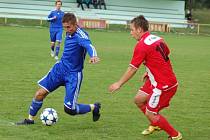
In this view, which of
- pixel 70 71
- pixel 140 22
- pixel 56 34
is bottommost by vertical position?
pixel 56 34

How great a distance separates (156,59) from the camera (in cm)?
699

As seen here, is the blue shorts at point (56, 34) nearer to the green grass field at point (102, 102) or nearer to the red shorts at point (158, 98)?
the green grass field at point (102, 102)

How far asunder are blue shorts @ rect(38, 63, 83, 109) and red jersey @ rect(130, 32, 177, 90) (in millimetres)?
1333

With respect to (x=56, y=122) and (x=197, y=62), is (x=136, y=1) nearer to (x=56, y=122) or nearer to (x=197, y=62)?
(x=197, y=62)

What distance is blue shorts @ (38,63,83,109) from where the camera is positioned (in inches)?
310

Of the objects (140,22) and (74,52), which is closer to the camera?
(140,22)

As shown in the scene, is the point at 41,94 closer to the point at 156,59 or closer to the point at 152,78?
the point at 152,78

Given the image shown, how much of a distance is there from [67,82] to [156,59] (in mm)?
1637

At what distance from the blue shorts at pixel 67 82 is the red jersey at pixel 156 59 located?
4.37 ft

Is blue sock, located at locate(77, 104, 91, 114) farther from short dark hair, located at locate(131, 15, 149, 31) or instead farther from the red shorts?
short dark hair, located at locate(131, 15, 149, 31)

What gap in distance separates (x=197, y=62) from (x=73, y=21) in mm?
13232

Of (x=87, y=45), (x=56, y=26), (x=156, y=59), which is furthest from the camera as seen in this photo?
(x=56, y=26)

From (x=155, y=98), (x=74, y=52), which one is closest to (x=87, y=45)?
(x=74, y=52)

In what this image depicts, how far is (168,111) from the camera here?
390 inches
